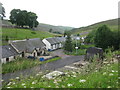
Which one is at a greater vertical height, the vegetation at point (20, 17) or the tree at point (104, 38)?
the vegetation at point (20, 17)

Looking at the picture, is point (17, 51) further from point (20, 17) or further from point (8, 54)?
point (20, 17)

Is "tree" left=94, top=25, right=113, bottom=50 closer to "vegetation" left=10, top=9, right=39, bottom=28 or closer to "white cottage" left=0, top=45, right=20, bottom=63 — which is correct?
"white cottage" left=0, top=45, right=20, bottom=63

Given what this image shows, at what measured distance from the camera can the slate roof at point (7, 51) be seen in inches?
875

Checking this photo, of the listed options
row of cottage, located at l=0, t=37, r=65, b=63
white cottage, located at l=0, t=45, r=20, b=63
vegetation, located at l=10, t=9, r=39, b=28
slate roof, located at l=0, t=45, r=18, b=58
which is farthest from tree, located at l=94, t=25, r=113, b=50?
vegetation, located at l=10, t=9, r=39, b=28

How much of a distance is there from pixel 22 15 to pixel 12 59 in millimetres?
38160

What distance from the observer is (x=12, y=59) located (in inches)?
933

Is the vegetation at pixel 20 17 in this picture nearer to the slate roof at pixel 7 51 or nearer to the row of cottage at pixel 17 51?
the row of cottage at pixel 17 51

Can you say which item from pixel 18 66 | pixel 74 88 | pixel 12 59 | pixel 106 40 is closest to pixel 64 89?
pixel 74 88

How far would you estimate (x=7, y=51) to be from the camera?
23.5 meters

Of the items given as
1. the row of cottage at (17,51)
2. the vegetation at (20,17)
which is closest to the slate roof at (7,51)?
the row of cottage at (17,51)

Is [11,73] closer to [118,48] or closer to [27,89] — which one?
[27,89]

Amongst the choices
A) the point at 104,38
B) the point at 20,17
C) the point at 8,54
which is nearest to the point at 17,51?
the point at 8,54

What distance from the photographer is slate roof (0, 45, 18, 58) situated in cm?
2223

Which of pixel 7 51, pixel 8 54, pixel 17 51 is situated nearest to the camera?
pixel 8 54
